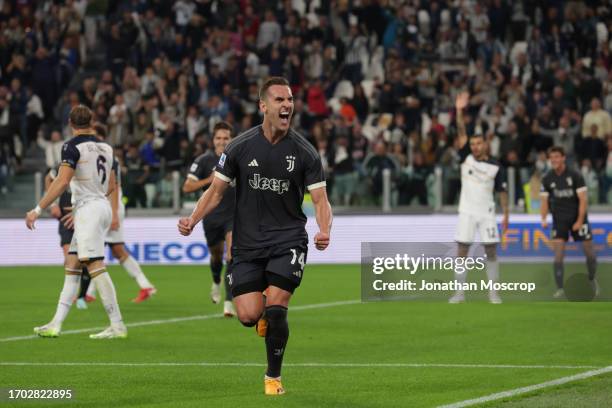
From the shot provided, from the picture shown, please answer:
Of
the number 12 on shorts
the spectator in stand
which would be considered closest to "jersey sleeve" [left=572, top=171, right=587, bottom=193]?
the spectator in stand

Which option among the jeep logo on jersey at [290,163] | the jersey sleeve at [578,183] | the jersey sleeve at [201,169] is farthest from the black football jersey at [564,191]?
the jeep logo on jersey at [290,163]

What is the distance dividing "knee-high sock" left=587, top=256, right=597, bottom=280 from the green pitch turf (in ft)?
5.43

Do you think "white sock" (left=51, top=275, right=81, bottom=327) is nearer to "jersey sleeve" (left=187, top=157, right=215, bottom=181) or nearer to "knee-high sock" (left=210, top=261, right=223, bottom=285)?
"jersey sleeve" (left=187, top=157, right=215, bottom=181)

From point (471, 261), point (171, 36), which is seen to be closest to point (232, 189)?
point (471, 261)

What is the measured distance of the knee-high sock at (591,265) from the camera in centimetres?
2025

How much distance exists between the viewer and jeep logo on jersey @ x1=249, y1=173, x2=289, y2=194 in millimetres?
9961

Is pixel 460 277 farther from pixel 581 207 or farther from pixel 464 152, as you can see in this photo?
pixel 581 207

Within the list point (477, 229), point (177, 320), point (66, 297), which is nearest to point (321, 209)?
point (66, 297)

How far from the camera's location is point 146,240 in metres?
27.8

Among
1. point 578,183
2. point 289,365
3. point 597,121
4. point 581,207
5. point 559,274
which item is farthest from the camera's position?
point 597,121

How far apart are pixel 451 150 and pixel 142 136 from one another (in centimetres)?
683

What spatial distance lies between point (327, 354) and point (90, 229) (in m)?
2.82

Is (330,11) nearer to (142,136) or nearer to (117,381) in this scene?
(142,136)

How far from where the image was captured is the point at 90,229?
13711 millimetres
